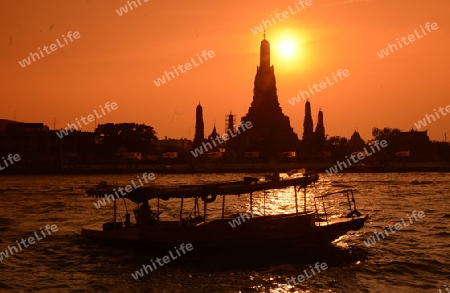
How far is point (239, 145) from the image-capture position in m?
111

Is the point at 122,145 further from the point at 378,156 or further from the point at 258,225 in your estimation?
the point at 258,225

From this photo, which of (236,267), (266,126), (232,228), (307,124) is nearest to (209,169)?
(266,126)

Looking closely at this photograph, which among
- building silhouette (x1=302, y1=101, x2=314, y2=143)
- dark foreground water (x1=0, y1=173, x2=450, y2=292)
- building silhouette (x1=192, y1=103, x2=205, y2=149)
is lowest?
dark foreground water (x1=0, y1=173, x2=450, y2=292)

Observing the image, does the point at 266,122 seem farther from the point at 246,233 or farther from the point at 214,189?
the point at 246,233

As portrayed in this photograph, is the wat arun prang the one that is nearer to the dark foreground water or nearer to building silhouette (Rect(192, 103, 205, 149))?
building silhouette (Rect(192, 103, 205, 149))

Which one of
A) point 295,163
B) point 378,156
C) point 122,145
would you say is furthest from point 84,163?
point 378,156

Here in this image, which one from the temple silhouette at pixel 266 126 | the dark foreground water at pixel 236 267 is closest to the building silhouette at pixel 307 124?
the temple silhouette at pixel 266 126

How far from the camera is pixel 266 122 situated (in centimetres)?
10675

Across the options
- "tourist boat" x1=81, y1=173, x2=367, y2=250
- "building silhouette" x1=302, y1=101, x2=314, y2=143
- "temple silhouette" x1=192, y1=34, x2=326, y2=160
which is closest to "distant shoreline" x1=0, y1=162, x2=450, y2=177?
"temple silhouette" x1=192, y1=34, x2=326, y2=160

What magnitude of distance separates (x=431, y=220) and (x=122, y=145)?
8111cm

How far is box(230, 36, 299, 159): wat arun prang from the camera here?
105750 millimetres

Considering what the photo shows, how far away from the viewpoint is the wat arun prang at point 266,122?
347 feet

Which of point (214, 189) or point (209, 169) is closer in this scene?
point (214, 189)

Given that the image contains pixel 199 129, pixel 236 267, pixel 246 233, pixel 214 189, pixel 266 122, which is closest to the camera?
pixel 236 267
